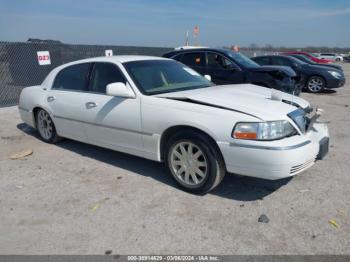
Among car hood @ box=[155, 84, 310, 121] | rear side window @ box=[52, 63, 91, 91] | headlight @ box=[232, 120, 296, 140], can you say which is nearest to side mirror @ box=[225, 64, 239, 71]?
car hood @ box=[155, 84, 310, 121]

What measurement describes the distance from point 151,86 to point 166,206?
1.60 meters

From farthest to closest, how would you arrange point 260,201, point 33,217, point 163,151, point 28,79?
point 28,79 < point 163,151 < point 260,201 < point 33,217

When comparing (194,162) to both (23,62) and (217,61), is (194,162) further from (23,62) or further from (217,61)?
Answer: (23,62)

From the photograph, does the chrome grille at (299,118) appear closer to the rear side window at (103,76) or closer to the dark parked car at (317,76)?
the rear side window at (103,76)

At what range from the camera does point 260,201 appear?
144 inches

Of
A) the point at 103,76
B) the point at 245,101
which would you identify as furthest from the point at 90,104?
the point at 245,101

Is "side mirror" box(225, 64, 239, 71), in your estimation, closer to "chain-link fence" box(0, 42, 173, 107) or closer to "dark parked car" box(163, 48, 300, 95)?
"dark parked car" box(163, 48, 300, 95)

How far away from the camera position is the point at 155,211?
3.47m

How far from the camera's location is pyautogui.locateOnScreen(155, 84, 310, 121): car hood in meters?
3.43

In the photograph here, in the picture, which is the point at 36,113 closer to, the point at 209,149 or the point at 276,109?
the point at 209,149

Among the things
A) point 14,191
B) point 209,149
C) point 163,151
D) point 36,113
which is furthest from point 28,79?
point 209,149

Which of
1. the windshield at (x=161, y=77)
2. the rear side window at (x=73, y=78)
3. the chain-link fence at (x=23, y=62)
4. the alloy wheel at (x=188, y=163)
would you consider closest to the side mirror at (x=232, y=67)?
the windshield at (x=161, y=77)

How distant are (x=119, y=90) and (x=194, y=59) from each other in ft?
18.0

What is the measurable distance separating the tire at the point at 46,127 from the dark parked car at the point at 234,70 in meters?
4.60
